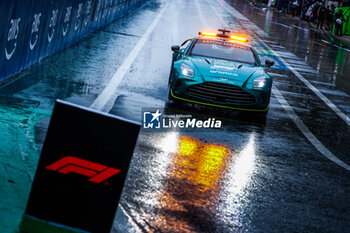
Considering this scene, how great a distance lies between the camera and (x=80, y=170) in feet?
15.9

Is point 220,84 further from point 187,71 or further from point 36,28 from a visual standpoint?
point 36,28

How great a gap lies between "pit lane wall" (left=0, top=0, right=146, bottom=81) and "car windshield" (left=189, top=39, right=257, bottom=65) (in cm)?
351

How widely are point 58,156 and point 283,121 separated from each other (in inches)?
296

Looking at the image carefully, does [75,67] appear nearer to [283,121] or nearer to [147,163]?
[283,121]

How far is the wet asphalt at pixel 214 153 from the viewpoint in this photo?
613cm

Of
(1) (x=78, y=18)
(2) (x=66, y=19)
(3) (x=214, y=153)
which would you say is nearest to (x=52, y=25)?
(2) (x=66, y=19)

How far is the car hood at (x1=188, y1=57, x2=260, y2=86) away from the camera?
11.2m

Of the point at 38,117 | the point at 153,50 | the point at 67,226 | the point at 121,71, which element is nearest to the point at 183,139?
the point at 38,117

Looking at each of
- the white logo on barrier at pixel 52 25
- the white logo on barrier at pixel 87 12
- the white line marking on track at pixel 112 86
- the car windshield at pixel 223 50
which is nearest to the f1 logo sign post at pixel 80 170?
the white line marking on track at pixel 112 86

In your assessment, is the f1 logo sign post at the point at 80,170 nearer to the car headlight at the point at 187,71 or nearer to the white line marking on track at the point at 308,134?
the white line marking on track at the point at 308,134

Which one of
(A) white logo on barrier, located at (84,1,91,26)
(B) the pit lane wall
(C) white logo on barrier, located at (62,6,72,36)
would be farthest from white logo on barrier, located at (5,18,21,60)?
(A) white logo on barrier, located at (84,1,91,26)

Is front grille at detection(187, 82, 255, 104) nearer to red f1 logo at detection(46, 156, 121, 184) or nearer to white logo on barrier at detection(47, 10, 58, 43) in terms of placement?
white logo on barrier at detection(47, 10, 58, 43)

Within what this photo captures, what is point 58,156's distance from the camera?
4.82 meters

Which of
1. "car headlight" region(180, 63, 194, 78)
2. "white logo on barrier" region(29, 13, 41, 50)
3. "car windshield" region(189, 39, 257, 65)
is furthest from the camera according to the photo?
"white logo on barrier" region(29, 13, 41, 50)
